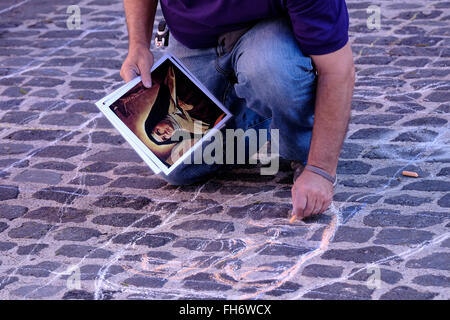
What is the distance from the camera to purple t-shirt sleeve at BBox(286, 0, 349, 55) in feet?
9.24

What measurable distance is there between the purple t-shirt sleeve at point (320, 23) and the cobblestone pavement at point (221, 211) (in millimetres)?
707

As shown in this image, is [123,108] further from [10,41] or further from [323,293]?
[10,41]

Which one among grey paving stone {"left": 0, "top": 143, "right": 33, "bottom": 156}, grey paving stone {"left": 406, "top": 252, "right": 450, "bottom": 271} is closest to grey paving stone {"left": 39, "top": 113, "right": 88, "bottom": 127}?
grey paving stone {"left": 0, "top": 143, "right": 33, "bottom": 156}

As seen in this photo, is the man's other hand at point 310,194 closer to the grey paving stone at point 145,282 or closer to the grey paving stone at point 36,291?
the grey paving stone at point 145,282

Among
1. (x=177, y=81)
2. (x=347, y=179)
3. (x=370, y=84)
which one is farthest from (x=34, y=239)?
(x=370, y=84)

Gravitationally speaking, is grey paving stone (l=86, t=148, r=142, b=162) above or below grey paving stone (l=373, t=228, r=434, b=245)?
above

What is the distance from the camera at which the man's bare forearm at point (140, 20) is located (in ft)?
11.2

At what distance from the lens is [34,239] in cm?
310

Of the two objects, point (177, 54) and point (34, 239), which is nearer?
point (34, 239)

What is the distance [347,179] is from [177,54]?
3.21 ft

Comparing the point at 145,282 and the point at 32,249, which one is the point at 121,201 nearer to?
the point at 32,249

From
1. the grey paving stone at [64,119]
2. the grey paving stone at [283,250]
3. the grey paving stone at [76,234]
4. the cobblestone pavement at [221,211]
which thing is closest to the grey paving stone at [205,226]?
the cobblestone pavement at [221,211]

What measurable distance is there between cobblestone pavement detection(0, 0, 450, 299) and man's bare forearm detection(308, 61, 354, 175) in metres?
0.30

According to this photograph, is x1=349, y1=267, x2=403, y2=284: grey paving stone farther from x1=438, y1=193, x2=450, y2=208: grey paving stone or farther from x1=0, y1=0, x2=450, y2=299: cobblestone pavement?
x1=438, y1=193, x2=450, y2=208: grey paving stone
